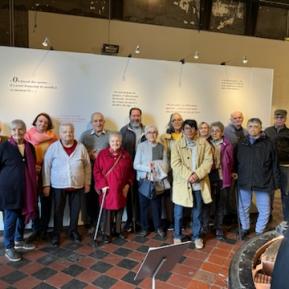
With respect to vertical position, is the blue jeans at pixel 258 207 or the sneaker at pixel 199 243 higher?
the blue jeans at pixel 258 207

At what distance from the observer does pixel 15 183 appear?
313cm

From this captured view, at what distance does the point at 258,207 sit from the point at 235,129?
3.50 feet

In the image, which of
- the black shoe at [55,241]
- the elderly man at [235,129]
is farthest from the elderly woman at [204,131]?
the black shoe at [55,241]

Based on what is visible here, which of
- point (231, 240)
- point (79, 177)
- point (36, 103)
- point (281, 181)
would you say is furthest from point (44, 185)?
point (281, 181)

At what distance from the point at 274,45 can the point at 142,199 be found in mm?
3993

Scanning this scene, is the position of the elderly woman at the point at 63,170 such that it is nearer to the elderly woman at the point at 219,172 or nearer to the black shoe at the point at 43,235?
the black shoe at the point at 43,235

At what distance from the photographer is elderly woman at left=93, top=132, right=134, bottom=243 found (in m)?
3.53

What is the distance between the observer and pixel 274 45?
5.84m

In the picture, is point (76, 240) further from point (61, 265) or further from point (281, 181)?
point (281, 181)

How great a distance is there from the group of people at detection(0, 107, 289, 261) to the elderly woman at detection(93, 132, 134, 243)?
0.04 ft

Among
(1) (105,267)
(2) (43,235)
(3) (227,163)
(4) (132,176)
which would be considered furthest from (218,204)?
(2) (43,235)

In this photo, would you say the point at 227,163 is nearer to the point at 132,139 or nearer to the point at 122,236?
the point at 132,139

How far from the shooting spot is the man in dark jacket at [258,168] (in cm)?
360

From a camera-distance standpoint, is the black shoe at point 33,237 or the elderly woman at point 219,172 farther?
the elderly woman at point 219,172
